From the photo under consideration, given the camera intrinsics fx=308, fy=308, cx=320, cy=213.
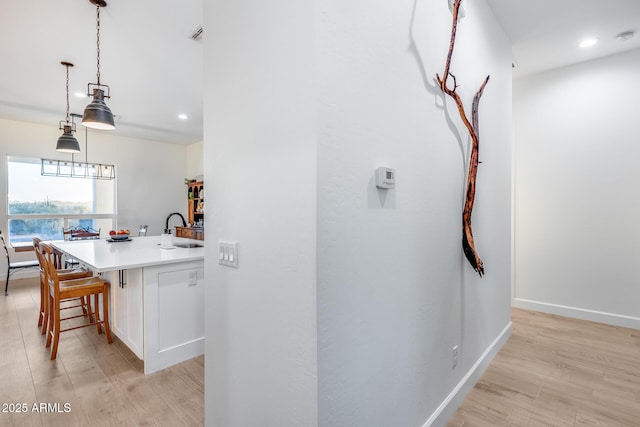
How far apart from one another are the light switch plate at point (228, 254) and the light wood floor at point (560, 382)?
1.61 m

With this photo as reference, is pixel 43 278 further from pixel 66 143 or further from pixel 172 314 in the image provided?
pixel 172 314

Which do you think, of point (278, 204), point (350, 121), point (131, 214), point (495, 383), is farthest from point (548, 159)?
point (131, 214)

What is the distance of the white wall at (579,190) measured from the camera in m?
3.24

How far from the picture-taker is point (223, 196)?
4.71 feet

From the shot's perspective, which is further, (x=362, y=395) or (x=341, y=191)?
(x=362, y=395)

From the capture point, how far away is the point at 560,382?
7.38ft

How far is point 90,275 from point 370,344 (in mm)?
3505

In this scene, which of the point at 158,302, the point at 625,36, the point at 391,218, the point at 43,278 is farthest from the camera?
the point at 43,278

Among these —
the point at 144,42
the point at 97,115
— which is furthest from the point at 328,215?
the point at 144,42

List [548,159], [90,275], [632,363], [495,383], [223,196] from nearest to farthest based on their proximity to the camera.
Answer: [223,196] → [495,383] → [632,363] → [90,275] → [548,159]

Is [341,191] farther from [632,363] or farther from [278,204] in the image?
[632,363]

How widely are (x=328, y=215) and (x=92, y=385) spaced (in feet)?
7.92

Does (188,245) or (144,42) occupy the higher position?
(144,42)

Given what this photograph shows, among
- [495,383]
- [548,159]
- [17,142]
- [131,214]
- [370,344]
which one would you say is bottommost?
[495,383]
